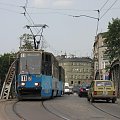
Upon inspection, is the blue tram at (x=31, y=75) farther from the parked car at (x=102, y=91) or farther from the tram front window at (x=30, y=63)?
the parked car at (x=102, y=91)

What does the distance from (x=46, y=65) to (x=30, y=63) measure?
1361mm

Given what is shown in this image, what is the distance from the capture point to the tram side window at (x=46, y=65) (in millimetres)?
33625

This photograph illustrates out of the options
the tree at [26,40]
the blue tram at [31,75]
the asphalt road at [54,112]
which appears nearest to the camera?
the asphalt road at [54,112]

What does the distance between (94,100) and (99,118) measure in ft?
57.1

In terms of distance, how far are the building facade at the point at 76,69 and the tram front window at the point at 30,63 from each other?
142 meters

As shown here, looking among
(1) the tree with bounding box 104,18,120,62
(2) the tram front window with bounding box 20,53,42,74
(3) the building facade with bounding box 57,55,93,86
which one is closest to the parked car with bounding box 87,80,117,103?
(2) the tram front window with bounding box 20,53,42,74

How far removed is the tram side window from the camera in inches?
1324

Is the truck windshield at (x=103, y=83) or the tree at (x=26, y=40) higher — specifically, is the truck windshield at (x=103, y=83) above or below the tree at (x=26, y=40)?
below

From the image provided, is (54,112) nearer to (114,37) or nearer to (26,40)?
(114,37)

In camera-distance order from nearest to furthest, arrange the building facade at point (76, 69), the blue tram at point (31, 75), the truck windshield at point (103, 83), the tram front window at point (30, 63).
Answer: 1. the blue tram at point (31, 75)
2. the tram front window at point (30, 63)
3. the truck windshield at point (103, 83)
4. the building facade at point (76, 69)

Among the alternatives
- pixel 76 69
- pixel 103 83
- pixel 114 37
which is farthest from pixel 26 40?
pixel 76 69

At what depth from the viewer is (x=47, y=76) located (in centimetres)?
3444

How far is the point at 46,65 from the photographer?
112 feet

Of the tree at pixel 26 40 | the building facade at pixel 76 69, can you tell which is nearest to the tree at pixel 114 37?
the tree at pixel 26 40
